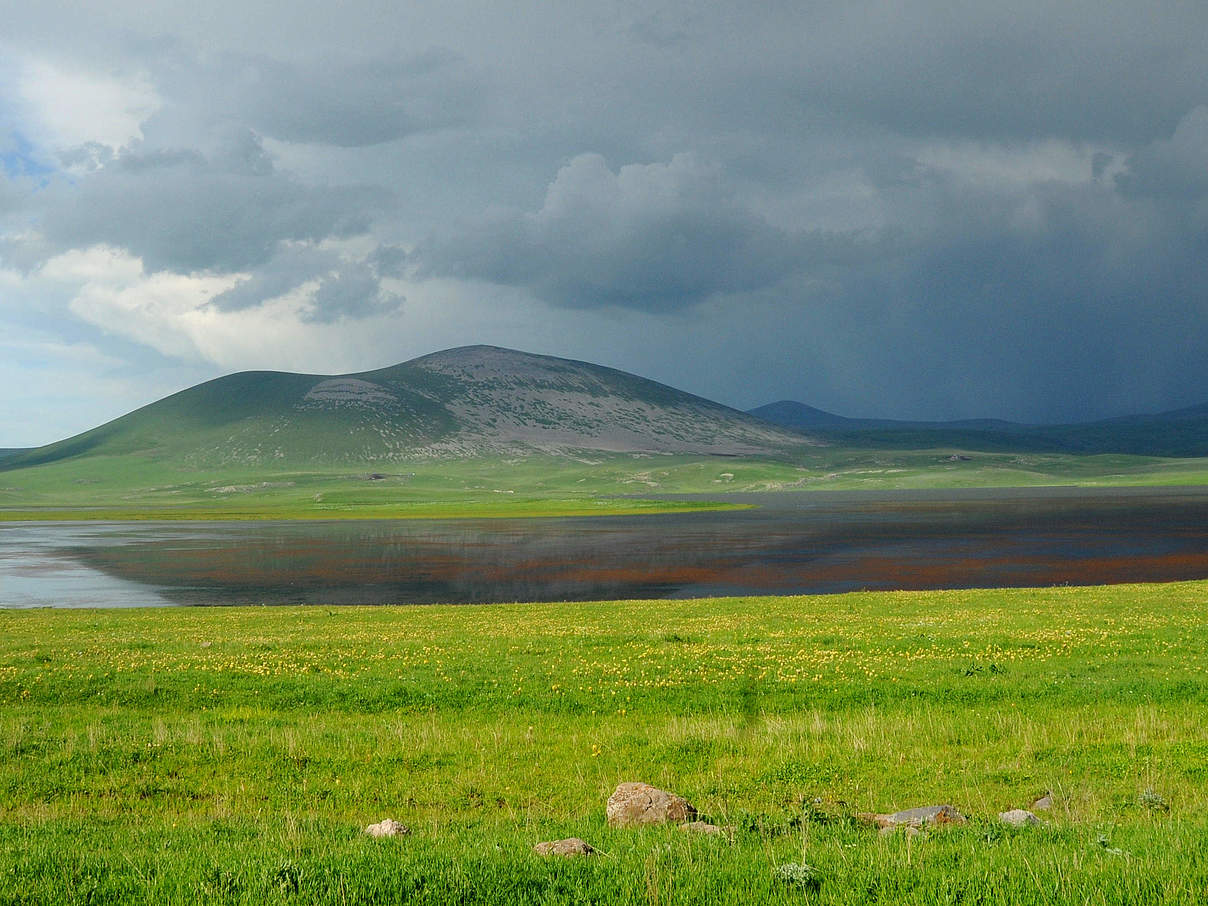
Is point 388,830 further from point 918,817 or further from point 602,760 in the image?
point 918,817

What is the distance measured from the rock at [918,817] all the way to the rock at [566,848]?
3950mm

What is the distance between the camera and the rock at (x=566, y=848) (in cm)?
961

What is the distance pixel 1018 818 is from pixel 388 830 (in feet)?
26.4

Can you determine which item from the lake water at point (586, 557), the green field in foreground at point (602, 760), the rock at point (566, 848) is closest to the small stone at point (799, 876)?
the green field in foreground at point (602, 760)

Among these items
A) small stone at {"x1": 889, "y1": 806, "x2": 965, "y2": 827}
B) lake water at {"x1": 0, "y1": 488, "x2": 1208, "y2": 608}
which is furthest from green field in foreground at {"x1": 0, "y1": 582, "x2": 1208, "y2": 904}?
lake water at {"x1": 0, "y1": 488, "x2": 1208, "y2": 608}

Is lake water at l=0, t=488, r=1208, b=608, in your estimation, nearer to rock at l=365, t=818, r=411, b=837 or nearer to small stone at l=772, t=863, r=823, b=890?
rock at l=365, t=818, r=411, b=837

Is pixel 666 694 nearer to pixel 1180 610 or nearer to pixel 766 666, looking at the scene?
pixel 766 666

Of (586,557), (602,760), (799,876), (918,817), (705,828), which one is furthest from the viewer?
(586,557)

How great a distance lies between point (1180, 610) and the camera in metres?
35.5

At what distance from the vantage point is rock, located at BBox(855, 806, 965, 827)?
10945mm

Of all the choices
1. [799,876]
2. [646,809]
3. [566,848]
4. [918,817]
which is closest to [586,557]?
[646,809]

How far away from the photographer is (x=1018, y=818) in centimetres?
1107

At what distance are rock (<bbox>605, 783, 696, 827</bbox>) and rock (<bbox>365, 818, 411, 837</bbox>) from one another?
8.72 ft

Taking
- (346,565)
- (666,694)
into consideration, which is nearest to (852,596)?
(666,694)
